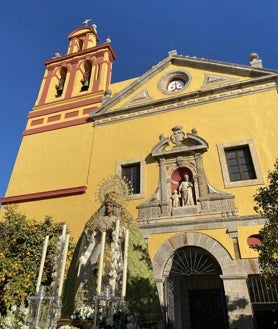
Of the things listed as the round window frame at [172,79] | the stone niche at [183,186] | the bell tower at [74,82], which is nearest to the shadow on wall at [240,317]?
the stone niche at [183,186]

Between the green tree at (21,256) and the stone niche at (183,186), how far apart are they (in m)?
2.89

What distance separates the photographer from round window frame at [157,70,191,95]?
12000 millimetres

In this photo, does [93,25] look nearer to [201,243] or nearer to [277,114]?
[277,114]

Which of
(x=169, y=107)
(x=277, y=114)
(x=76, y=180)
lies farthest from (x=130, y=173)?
(x=277, y=114)

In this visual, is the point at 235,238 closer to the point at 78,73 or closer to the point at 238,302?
the point at 238,302

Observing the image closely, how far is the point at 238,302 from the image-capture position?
7.32 m

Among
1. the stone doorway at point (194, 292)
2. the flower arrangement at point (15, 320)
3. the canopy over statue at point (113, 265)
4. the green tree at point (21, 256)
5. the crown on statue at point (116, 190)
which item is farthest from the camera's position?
the stone doorway at point (194, 292)

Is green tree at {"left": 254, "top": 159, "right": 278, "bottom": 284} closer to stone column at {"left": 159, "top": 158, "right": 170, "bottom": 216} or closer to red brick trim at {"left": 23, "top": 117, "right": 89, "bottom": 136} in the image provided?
stone column at {"left": 159, "top": 158, "right": 170, "bottom": 216}

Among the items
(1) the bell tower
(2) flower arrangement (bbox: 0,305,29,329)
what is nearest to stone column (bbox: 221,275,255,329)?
(2) flower arrangement (bbox: 0,305,29,329)

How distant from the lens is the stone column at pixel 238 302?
7.11 meters

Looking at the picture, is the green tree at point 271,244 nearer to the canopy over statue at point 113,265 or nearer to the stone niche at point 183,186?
the stone niche at point 183,186

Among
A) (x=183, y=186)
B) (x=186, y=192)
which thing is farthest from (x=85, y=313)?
(x=183, y=186)

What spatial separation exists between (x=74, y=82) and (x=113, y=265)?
12281mm

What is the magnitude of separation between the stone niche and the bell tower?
468cm
